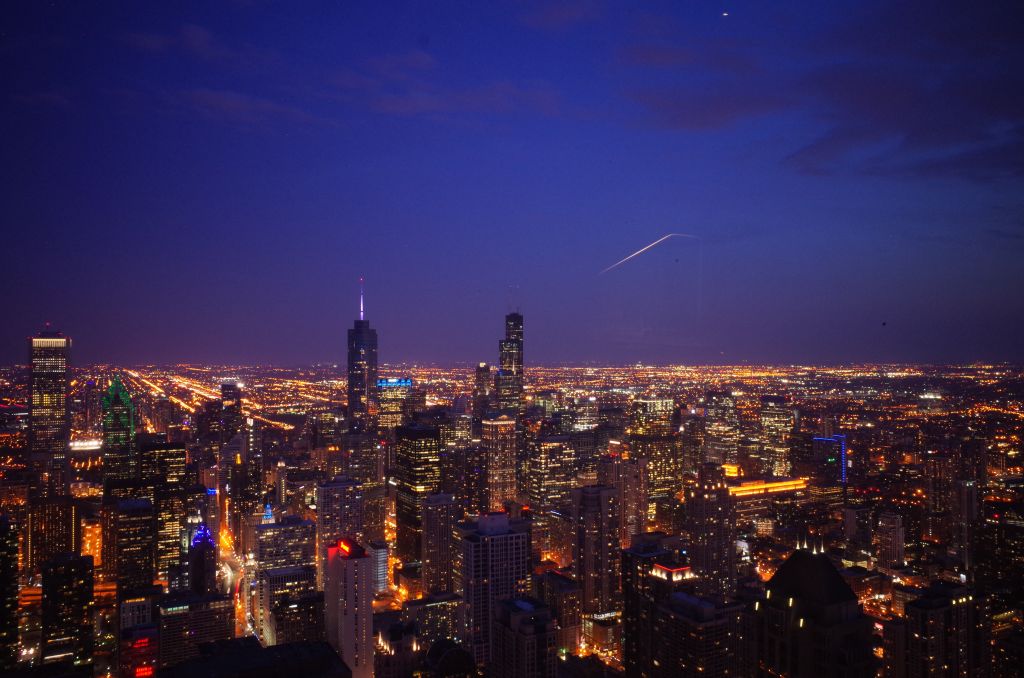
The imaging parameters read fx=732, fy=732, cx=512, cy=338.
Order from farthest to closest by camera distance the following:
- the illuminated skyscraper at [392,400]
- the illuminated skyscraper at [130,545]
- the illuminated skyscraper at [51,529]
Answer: the illuminated skyscraper at [392,400], the illuminated skyscraper at [130,545], the illuminated skyscraper at [51,529]

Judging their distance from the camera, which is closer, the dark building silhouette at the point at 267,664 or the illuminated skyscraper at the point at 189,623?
the dark building silhouette at the point at 267,664

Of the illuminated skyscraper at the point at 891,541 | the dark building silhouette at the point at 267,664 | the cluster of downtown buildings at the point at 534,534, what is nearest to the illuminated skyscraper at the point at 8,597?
the cluster of downtown buildings at the point at 534,534

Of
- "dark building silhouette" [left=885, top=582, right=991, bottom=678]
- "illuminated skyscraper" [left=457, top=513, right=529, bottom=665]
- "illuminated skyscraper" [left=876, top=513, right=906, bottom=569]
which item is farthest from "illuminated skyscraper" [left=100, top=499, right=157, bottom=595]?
"illuminated skyscraper" [left=876, top=513, right=906, bottom=569]

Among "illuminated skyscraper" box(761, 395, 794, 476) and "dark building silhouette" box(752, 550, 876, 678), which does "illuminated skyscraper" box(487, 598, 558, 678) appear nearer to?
"dark building silhouette" box(752, 550, 876, 678)

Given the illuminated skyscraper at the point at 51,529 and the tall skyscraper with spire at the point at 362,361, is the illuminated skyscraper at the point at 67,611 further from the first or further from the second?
the tall skyscraper with spire at the point at 362,361

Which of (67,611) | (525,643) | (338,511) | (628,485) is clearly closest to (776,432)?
(628,485)

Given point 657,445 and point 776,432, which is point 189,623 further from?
point 776,432
